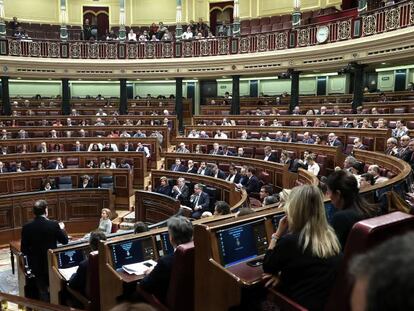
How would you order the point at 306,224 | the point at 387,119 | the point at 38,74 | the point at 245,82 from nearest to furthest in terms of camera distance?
the point at 306,224 → the point at 387,119 → the point at 38,74 → the point at 245,82

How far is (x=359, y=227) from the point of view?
1.48 m

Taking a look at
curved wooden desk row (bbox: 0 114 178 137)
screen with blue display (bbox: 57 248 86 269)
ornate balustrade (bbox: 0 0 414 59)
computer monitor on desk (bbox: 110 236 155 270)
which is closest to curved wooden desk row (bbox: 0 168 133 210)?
screen with blue display (bbox: 57 248 86 269)

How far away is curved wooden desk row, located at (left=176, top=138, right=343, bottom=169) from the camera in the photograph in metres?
7.87

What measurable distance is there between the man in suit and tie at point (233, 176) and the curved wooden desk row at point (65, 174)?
2239 mm

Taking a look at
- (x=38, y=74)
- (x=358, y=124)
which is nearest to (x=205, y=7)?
(x=38, y=74)

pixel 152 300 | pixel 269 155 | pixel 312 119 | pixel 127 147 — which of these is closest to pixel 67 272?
pixel 152 300

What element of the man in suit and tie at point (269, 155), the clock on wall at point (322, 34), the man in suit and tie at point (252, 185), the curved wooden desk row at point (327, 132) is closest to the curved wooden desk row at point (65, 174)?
the curved wooden desk row at point (327, 132)

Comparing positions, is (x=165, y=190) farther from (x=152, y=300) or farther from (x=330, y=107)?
(x=330, y=107)

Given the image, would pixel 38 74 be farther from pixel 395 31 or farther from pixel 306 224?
pixel 306 224

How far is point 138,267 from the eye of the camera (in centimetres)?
307

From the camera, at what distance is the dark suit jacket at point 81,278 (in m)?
3.36

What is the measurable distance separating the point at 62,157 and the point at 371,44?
8322mm

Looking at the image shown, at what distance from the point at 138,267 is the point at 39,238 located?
192 cm

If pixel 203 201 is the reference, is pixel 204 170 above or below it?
above
